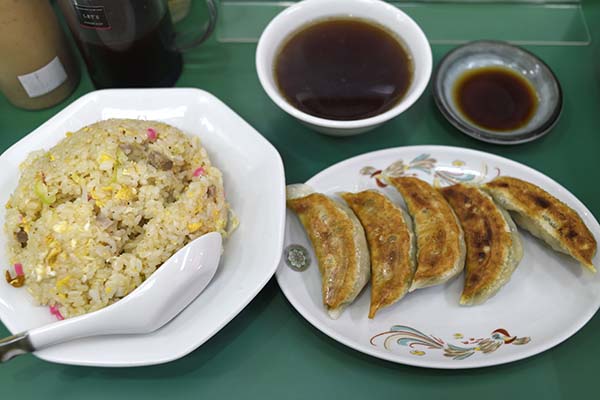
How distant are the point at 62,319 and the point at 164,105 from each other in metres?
0.57

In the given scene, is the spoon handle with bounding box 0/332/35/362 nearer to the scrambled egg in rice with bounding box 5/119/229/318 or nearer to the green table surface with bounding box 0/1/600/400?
the scrambled egg in rice with bounding box 5/119/229/318

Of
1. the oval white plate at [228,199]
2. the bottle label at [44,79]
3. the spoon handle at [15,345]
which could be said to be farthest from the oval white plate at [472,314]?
the bottle label at [44,79]

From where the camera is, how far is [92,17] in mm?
1347

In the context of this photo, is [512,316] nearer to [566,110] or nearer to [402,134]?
[402,134]

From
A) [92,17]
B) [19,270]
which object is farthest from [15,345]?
[92,17]

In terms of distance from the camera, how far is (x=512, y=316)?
1.27 m

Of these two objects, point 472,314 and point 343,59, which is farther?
point 343,59

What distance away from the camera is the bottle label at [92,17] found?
52.1 inches

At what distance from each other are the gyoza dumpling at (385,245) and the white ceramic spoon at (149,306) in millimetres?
364

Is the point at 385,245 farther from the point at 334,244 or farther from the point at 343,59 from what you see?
the point at 343,59

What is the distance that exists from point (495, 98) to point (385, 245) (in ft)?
2.12

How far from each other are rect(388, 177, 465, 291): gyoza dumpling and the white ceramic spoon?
1.51 feet

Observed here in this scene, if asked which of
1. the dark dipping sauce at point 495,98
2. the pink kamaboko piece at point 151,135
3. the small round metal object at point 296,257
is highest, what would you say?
the pink kamaboko piece at point 151,135

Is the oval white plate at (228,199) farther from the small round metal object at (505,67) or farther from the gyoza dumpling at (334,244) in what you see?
the small round metal object at (505,67)
